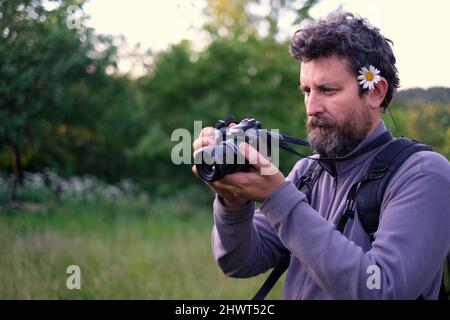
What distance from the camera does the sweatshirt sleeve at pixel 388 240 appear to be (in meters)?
1.81

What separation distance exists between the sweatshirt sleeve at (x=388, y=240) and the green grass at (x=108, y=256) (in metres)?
2.40

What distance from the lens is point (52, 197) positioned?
6988mm

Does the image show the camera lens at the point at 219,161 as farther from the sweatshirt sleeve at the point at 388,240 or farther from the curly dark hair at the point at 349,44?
the curly dark hair at the point at 349,44

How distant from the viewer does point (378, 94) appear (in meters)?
2.29

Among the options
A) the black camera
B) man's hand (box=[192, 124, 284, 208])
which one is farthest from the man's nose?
man's hand (box=[192, 124, 284, 208])

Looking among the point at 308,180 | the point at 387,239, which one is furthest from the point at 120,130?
the point at 387,239

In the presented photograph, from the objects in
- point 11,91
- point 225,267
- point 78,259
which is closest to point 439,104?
point 225,267

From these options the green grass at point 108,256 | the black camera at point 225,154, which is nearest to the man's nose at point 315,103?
the black camera at point 225,154

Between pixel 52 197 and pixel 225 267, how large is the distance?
16.5 ft

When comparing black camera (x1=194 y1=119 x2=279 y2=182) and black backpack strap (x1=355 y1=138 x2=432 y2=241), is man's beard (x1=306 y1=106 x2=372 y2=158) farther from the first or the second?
black camera (x1=194 y1=119 x2=279 y2=182)

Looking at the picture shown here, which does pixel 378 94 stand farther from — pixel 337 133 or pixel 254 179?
pixel 254 179

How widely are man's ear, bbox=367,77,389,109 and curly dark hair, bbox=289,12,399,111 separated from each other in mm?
43

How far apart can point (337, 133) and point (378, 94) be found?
0.25 meters

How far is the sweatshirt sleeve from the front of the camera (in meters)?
1.81
